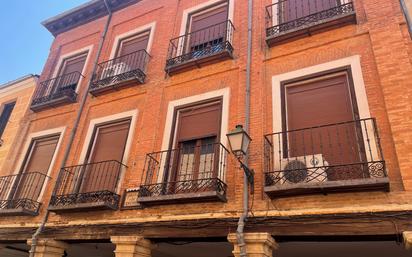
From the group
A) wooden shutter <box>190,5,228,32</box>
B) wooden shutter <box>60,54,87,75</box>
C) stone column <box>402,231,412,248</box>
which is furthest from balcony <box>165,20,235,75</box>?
stone column <box>402,231,412,248</box>

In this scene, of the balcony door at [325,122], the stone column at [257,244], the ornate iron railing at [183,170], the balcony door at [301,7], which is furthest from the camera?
the balcony door at [301,7]

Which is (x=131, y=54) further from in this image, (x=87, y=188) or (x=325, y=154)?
(x=325, y=154)

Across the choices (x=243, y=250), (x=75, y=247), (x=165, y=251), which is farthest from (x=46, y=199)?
(x=243, y=250)

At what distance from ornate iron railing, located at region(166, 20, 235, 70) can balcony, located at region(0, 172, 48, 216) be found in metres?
4.81

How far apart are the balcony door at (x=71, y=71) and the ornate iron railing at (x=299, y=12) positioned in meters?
6.33

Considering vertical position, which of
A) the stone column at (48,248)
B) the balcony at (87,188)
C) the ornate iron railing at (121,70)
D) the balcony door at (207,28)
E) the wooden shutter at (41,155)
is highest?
the balcony door at (207,28)

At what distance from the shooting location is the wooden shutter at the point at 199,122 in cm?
766

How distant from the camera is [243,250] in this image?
546 centimetres

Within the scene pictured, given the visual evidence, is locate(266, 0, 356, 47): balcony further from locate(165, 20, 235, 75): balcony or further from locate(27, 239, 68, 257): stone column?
locate(27, 239, 68, 257): stone column

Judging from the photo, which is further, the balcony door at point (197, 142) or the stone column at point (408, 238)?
the balcony door at point (197, 142)

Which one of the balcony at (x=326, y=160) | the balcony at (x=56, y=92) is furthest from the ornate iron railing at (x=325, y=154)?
the balcony at (x=56, y=92)

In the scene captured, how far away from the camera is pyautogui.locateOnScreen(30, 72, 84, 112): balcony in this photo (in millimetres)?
10305

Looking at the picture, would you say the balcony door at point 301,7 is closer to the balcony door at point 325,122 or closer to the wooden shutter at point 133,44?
the balcony door at point 325,122

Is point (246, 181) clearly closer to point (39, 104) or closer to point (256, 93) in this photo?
point (256, 93)
